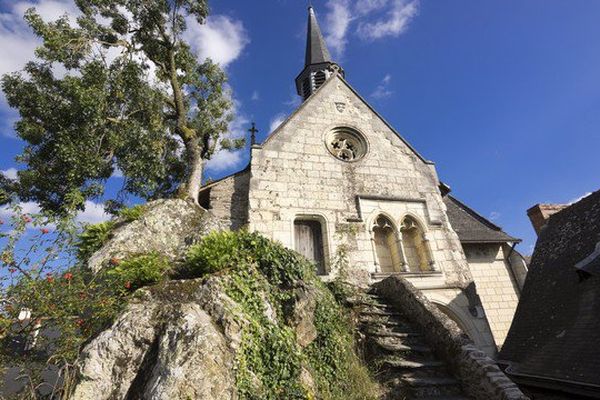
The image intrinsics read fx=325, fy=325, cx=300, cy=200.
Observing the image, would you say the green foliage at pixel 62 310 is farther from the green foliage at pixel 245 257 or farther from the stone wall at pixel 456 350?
the stone wall at pixel 456 350

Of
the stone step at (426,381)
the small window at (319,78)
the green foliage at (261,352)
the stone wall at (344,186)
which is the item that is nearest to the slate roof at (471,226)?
the stone wall at (344,186)

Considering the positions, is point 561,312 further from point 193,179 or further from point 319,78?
point 319,78

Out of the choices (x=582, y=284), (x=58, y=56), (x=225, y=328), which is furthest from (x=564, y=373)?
(x=58, y=56)

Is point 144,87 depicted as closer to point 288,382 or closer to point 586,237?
point 288,382

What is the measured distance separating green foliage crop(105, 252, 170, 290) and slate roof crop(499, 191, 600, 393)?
744 centimetres

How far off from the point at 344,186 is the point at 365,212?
99 cm

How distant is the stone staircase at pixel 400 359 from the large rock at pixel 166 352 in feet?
8.25

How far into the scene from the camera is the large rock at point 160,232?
18.8 feet


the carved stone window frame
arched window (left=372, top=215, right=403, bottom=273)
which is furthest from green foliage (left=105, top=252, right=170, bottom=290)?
the carved stone window frame

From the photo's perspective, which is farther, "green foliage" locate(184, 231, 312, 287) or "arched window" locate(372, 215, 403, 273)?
"arched window" locate(372, 215, 403, 273)

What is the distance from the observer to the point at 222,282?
4375 millimetres

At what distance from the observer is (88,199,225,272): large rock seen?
18.8 ft

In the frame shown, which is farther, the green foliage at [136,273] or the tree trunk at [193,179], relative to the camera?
the tree trunk at [193,179]

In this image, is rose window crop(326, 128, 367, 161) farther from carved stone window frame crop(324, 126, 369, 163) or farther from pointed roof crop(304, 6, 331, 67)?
pointed roof crop(304, 6, 331, 67)
